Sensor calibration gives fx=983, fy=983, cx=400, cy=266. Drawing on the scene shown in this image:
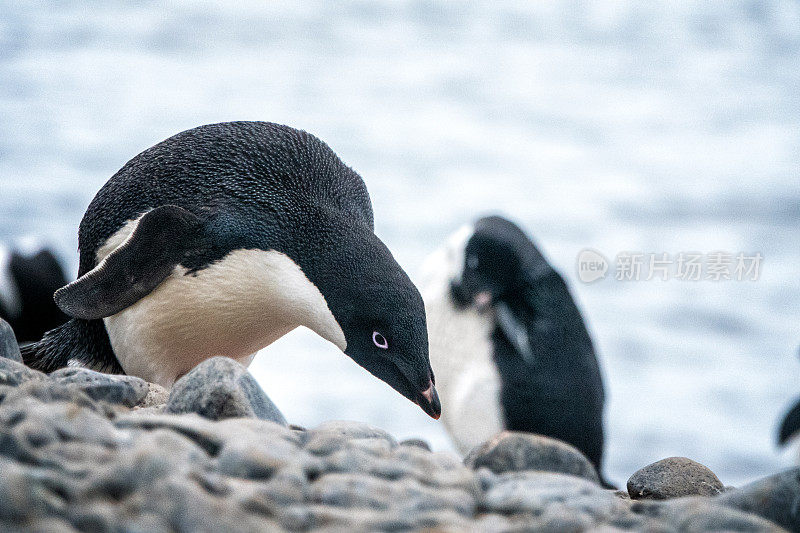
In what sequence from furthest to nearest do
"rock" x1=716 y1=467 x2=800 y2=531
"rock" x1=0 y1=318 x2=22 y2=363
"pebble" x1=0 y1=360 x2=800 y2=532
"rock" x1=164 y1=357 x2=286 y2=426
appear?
"rock" x1=0 y1=318 x2=22 y2=363
"rock" x1=164 y1=357 x2=286 y2=426
"rock" x1=716 y1=467 x2=800 y2=531
"pebble" x1=0 y1=360 x2=800 y2=532

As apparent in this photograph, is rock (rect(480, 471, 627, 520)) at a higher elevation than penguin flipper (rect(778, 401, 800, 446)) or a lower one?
higher

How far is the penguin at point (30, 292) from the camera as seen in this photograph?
6.35 metres

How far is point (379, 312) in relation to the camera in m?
2.54

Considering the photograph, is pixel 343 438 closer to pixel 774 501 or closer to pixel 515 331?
pixel 774 501

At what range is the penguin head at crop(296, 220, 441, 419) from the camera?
253 cm

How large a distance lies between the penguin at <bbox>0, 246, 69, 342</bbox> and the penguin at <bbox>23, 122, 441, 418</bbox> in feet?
11.7

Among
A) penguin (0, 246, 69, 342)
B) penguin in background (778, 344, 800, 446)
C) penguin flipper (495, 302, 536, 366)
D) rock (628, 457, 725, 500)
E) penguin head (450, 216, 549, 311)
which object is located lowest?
penguin in background (778, 344, 800, 446)

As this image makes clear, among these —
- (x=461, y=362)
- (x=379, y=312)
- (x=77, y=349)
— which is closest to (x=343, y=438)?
(x=379, y=312)

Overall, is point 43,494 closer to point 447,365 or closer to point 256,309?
point 256,309

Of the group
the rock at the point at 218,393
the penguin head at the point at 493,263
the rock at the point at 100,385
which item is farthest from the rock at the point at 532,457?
the penguin head at the point at 493,263

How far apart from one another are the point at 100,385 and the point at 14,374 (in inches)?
7.0

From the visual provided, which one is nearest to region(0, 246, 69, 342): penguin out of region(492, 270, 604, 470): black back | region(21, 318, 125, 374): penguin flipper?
region(492, 270, 604, 470): black back

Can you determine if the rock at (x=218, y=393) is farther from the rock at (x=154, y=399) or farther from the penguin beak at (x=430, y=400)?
the penguin beak at (x=430, y=400)

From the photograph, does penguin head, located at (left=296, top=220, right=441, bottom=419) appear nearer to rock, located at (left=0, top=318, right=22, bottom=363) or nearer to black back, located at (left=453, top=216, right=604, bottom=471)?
rock, located at (left=0, top=318, right=22, bottom=363)
